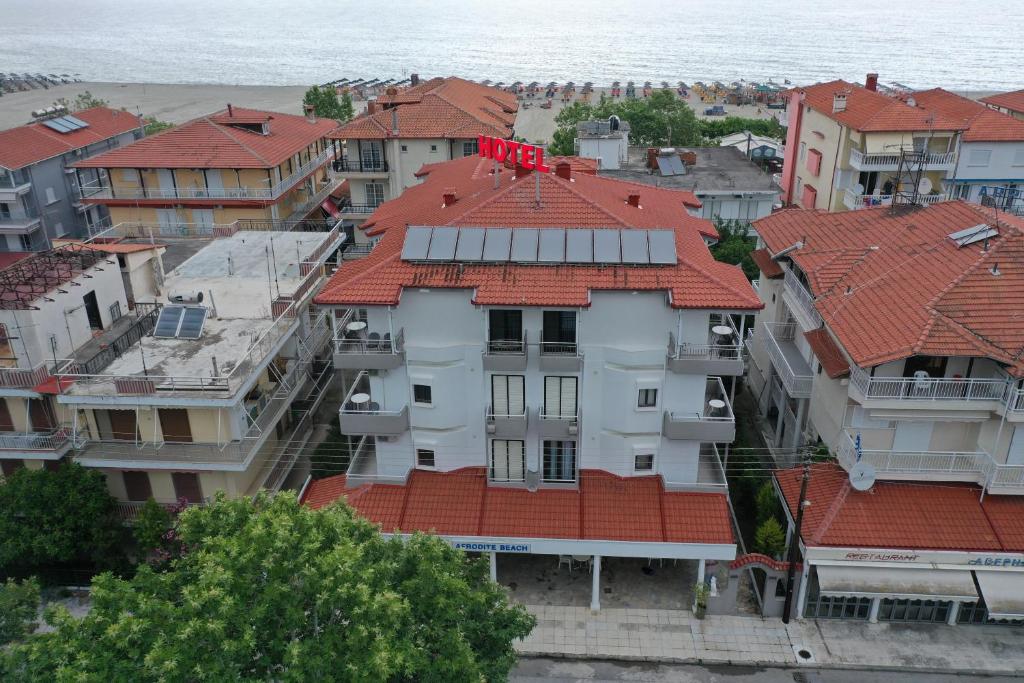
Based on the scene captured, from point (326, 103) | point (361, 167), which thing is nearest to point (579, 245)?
point (361, 167)

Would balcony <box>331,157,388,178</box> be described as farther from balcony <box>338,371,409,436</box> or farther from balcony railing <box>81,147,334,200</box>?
balcony <box>338,371,409,436</box>

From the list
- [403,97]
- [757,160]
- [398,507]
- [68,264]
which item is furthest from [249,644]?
[757,160]

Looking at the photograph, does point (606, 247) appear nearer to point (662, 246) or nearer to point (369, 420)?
point (662, 246)

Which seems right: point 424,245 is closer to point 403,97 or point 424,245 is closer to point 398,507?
point 398,507

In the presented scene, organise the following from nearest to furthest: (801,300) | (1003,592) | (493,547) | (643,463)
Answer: (1003,592), (493,547), (643,463), (801,300)

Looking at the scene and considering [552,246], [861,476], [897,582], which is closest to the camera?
[897,582]

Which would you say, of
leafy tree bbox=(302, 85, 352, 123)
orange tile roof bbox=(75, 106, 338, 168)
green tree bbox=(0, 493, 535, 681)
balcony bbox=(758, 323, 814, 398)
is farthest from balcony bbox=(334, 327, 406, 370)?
leafy tree bbox=(302, 85, 352, 123)

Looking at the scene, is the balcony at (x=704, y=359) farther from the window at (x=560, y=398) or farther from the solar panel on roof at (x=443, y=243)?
the solar panel on roof at (x=443, y=243)
